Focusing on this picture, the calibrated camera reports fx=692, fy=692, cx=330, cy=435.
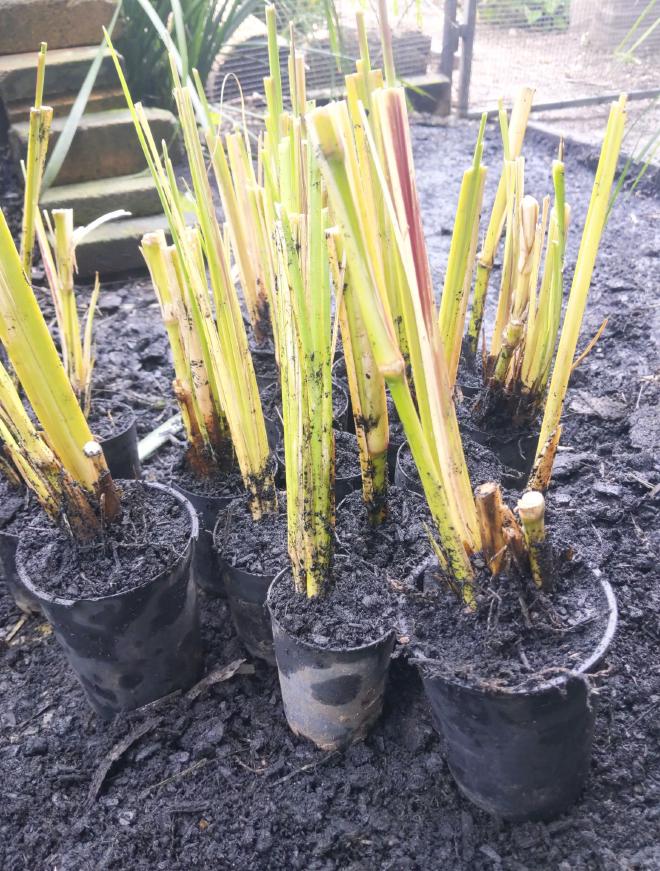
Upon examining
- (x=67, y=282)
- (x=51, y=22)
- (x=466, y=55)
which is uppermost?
(x=51, y=22)

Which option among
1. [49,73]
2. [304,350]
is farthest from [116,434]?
[49,73]

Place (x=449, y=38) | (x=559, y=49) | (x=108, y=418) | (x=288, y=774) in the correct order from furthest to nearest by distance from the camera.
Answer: (x=559, y=49) → (x=449, y=38) → (x=108, y=418) → (x=288, y=774)

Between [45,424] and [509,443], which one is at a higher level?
[45,424]

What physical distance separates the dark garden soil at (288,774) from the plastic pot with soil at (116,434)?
0.33 m

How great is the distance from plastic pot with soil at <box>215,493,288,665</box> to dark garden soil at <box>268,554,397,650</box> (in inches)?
3.6

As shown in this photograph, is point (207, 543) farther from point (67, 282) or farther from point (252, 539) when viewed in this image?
point (67, 282)

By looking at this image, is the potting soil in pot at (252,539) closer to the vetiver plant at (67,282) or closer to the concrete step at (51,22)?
the vetiver plant at (67,282)

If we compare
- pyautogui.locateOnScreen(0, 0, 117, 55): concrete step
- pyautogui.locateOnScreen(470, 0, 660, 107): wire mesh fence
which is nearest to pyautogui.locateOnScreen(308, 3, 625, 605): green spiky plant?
pyautogui.locateOnScreen(0, 0, 117, 55): concrete step

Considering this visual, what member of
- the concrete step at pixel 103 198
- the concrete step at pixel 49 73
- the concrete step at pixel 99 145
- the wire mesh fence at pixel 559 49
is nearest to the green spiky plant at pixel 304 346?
the concrete step at pixel 103 198

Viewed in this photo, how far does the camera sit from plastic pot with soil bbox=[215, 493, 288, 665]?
1075 millimetres

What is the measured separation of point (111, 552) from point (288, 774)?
0.41 metres

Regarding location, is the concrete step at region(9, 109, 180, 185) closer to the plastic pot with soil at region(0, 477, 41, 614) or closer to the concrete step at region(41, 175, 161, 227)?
the concrete step at region(41, 175, 161, 227)

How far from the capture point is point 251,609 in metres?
1.12

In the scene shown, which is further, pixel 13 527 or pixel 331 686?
pixel 13 527
